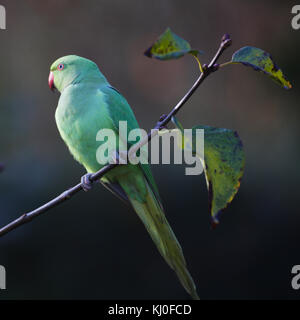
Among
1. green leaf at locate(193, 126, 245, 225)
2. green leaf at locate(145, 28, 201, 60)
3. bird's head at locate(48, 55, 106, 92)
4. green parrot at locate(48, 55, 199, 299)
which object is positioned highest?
bird's head at locate(48, 55, 106, 92)

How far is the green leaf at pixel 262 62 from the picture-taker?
0.47 m

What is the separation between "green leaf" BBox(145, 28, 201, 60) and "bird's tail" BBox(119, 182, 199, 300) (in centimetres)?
51

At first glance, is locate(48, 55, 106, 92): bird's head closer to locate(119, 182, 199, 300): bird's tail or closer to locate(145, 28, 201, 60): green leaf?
locate(119, 182, 199, 300): bird's tail

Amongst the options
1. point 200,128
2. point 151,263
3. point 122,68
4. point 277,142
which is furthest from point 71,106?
point 277,142

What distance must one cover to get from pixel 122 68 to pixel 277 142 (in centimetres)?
83

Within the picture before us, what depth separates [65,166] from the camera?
179cm

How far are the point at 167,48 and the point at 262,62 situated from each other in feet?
0.43

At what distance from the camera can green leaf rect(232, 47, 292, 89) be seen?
472 millimetres

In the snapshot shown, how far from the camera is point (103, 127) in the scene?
40.0 inches

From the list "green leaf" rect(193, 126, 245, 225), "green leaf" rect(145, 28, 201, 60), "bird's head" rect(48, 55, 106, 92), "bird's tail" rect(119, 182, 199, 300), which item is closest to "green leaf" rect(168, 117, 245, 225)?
"green leaf" rect(193, 126, 245, 225)

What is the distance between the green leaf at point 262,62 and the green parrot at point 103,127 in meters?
0.53

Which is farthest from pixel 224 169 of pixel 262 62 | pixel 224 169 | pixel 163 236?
pixel 163 236

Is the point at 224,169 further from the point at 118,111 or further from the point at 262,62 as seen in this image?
the point at 118,111

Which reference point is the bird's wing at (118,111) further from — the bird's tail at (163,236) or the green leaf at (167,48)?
the green leaf at (167,48)
